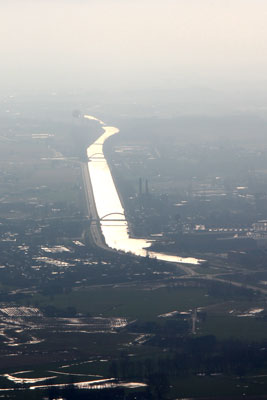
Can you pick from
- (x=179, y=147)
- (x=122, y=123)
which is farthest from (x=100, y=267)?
(x=122, y=123)

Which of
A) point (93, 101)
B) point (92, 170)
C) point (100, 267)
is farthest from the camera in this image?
point (93, 101)

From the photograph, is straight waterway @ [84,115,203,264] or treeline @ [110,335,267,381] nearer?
treeline @ [110,335,267,381]

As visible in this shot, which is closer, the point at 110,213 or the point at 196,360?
the point at 196,360

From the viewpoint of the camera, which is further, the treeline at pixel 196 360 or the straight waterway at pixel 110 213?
the straight waterway at pixel 110 213

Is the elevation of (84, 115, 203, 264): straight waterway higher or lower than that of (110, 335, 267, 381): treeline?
higher

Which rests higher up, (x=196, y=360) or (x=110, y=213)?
(x=110, y=213)

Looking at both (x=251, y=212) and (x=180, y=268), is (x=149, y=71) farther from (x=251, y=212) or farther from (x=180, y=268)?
(x=180, y=268)

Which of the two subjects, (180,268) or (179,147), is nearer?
(180,268)

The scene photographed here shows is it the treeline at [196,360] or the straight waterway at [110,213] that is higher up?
the straight waterway at [110,213]
